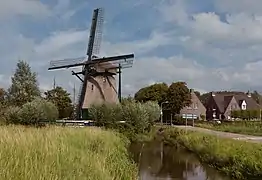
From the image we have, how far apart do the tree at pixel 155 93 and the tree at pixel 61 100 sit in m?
14.1

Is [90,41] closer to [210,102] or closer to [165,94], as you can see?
[165,94]

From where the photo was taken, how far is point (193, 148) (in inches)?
1145

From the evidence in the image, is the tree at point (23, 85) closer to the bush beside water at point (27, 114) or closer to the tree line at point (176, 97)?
the bush beside water at point (27, 114)

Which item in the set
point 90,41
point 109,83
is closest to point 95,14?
point 90,41

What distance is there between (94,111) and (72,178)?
37689 mm

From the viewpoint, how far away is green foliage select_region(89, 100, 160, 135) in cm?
4266

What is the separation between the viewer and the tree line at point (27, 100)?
135 ft

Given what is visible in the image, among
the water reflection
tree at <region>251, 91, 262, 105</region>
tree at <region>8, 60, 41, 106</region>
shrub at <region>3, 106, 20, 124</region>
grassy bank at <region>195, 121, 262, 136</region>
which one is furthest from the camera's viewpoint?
tree at <region>251, 91, 262, 105</region>

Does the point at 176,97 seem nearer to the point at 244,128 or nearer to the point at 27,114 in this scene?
the point at 244,128

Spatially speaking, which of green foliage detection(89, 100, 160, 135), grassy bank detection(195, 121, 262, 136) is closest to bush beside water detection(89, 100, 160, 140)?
green foliage detection(89, 100, 160, 135)

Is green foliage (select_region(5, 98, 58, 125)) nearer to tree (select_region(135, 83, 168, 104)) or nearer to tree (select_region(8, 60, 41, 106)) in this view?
tree (select_region(8, 60, 41, 106))

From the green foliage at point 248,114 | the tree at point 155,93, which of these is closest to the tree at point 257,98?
the green foliage at point 248,114

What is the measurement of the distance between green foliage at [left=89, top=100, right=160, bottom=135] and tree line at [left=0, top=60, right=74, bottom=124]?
18.7 feet

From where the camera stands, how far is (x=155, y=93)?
76750 mm
